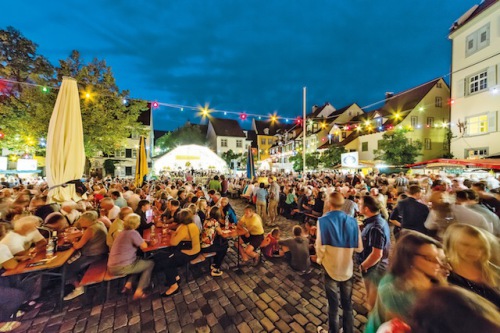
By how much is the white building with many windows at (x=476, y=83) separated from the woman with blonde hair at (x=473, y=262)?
19.4 meters

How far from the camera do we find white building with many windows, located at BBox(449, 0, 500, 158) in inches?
618

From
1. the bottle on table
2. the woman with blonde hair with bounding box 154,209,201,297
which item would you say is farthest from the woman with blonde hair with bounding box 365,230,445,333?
the bottle on table

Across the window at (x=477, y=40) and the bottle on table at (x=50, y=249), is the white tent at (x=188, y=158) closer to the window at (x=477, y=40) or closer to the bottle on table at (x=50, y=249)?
the bottle on table at (x=50, y=249)

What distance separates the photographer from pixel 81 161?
542cm

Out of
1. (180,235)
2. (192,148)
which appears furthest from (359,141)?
(180,235)

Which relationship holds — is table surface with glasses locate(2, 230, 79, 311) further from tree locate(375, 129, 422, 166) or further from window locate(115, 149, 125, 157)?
window locate(115, 149, 125, 157)

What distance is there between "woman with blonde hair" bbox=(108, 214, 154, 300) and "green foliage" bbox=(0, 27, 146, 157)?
675 inches

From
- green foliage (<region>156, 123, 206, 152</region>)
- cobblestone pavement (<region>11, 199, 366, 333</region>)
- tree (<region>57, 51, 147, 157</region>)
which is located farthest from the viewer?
green foliage (<region>156, 123, 206, 152</region>)

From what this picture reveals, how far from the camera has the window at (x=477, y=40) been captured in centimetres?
1610

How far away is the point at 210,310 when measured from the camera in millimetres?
3760

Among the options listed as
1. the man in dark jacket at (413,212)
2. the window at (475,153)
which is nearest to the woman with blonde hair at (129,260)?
the man in dark jacket at (413,212)

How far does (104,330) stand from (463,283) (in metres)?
4.66

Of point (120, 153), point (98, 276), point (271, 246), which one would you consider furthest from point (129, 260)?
point (120, 153)

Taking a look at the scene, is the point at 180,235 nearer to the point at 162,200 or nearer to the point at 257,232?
the point at 257,232
